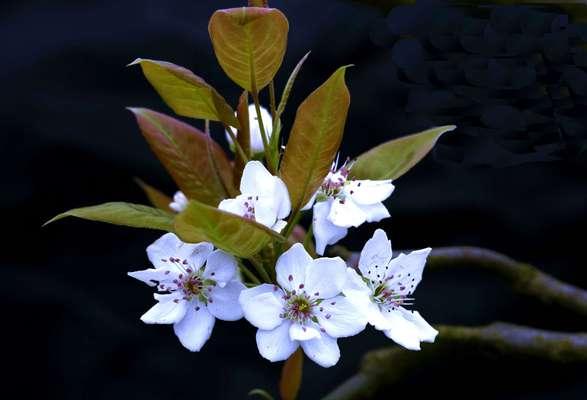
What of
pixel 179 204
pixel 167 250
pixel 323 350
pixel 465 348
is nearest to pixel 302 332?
pixel 323 350

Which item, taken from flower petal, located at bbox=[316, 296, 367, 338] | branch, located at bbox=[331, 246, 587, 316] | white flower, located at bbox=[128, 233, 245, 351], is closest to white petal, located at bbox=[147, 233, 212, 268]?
white flower, located at bbox=[128, 233, 245, 351]

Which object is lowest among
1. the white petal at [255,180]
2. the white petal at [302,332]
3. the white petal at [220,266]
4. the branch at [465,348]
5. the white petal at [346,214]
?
the branch at [465,348]

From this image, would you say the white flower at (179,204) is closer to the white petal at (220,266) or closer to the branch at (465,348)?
the white petal at (220,266)

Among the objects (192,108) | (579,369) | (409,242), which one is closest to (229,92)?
(409,242)

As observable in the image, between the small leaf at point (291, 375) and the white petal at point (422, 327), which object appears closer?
the white petal at point (422, 327)

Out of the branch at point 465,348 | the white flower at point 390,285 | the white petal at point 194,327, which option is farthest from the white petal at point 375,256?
the branch at point 465,348

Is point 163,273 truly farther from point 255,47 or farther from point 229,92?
point 229,92

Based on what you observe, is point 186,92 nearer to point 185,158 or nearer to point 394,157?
point 185,158
